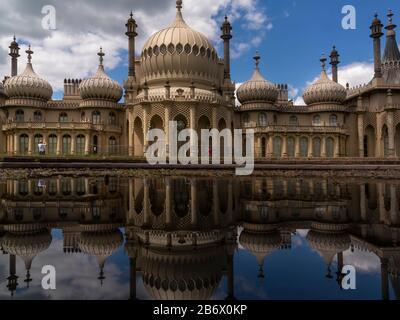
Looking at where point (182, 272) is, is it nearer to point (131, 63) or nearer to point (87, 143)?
point (87, 143)

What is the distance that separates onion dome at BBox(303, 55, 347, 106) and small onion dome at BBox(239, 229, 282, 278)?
44.3 m

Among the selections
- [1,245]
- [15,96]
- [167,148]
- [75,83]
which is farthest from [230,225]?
[75,83]

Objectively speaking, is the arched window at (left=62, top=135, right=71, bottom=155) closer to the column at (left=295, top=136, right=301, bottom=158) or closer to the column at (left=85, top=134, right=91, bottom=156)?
the column at (left=85, top=134, right=91, bottom=156)

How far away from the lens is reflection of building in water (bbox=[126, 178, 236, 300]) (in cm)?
366

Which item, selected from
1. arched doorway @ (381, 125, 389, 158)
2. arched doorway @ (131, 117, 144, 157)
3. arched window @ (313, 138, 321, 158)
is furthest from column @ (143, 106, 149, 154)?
arched doorway @ (381, 125, 389, 158)

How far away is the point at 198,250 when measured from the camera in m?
4.97

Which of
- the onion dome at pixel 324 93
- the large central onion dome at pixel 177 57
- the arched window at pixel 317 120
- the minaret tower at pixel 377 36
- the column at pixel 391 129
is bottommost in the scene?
the column at pixel 391 129

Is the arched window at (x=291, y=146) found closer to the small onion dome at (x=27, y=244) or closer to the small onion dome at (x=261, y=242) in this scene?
the small onion dome at (x=261, y=242)

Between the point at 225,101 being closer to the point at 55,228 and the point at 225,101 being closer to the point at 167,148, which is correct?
the point at 167,148

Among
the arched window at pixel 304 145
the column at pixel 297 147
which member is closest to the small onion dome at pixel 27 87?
the column at pixel 297 147

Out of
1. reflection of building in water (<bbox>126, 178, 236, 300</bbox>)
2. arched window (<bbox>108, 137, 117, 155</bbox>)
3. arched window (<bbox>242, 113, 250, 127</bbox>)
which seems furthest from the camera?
arched window (<bbox>242, 113, 250, 127</bbox>)

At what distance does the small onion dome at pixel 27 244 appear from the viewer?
15.8ft

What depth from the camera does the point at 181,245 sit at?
17.6ft

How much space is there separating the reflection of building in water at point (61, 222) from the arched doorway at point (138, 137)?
26611 mm
